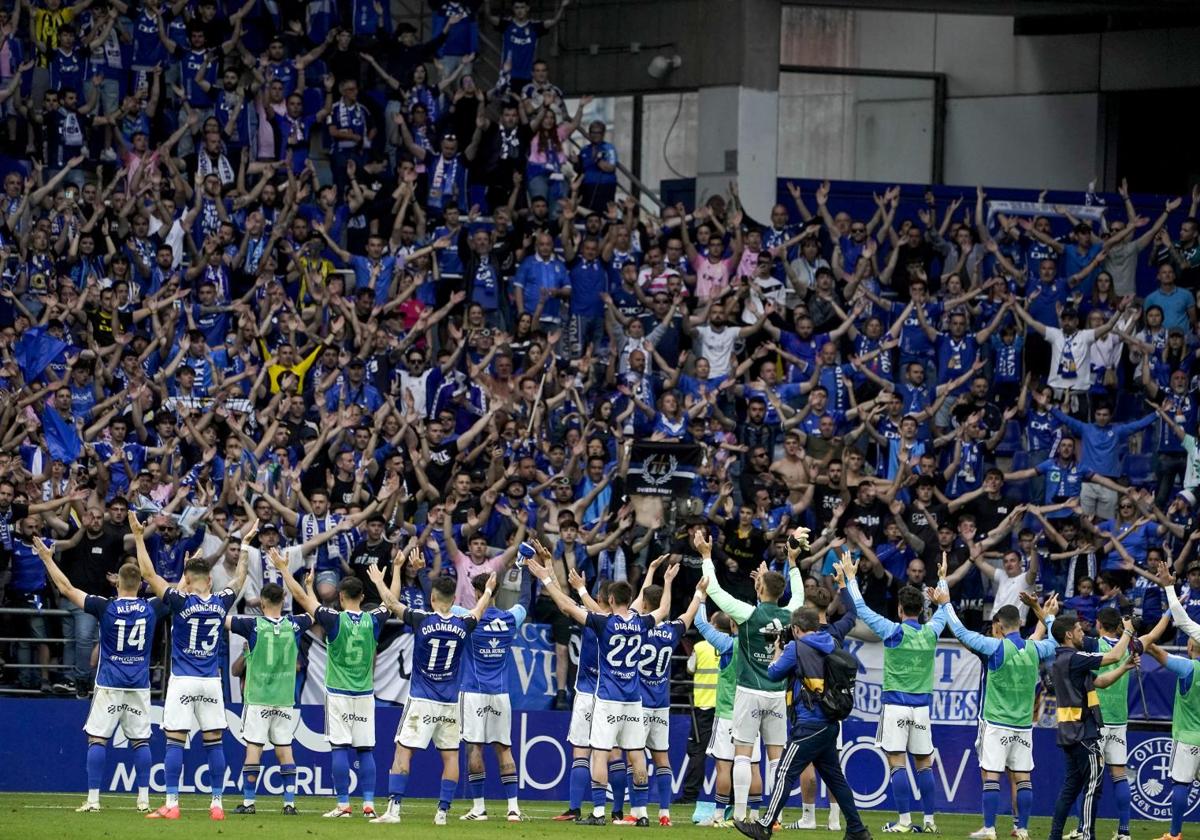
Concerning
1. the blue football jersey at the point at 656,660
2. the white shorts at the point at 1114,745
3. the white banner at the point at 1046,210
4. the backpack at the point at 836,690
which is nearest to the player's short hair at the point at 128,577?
the blue football jersey at the point at 656,660

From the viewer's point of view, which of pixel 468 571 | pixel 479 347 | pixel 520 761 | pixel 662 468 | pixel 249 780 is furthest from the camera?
pixel 479 347

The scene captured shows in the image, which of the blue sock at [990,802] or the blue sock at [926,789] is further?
the blue sock at [926,789]

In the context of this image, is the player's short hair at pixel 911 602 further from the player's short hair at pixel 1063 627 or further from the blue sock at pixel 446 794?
the blue sock at pixel 446 794

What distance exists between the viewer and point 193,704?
1914cm

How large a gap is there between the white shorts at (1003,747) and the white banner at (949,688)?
408 cm

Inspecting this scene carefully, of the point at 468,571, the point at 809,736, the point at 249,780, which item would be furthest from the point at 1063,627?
the point at 249,780

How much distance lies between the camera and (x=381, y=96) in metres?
30.4

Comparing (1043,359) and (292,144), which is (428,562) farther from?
(1043,359)

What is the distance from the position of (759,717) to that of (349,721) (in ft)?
12.8

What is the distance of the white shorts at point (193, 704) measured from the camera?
62.3 feet

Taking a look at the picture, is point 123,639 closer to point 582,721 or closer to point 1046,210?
point 582,721

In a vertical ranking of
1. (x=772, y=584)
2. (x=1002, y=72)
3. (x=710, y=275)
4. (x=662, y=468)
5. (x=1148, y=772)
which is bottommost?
(x=1148, y=772)

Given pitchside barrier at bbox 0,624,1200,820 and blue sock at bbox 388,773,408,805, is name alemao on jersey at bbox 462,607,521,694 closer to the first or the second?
blue sock at bbox 388,773,408,805

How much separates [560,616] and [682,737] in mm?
1972
